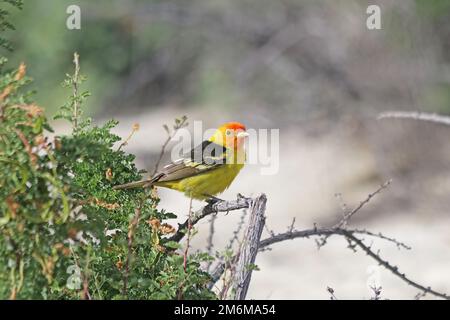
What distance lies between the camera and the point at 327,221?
36.3 feet

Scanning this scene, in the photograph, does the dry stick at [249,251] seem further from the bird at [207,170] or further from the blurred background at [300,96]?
the blurred background at [300,96]

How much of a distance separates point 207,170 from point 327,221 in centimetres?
608

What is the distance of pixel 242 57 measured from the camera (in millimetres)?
14398

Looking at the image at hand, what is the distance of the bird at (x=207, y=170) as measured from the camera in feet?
→ 16.9

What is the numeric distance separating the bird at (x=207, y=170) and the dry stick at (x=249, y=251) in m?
1.95

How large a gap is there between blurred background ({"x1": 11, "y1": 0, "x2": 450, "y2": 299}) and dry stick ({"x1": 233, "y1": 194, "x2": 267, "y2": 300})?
16.8ft

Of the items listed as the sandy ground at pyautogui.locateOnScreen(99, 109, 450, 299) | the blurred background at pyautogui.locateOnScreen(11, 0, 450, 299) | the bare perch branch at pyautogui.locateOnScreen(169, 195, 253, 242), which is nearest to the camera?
the bare perch branch at pyautogui.locateOnScreen(169, 195, 253, 242)

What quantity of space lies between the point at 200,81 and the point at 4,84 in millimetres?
14183

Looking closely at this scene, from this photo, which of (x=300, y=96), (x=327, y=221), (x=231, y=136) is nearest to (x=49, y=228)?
(x=231, y=136)

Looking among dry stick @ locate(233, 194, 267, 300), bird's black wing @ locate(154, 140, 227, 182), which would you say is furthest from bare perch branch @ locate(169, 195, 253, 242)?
bird's black wing @ locate(154, 140, 227, 182)

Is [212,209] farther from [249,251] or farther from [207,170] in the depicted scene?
[207,170]

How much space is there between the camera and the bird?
16.9ft

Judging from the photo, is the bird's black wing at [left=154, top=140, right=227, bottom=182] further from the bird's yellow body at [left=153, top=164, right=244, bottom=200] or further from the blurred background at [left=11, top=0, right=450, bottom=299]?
the blurred background at [left=11, top=0, right=450, bottom=299]

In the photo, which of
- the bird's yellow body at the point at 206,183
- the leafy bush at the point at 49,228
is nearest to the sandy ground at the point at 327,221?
the bird's yellow body at the point at 206,183
